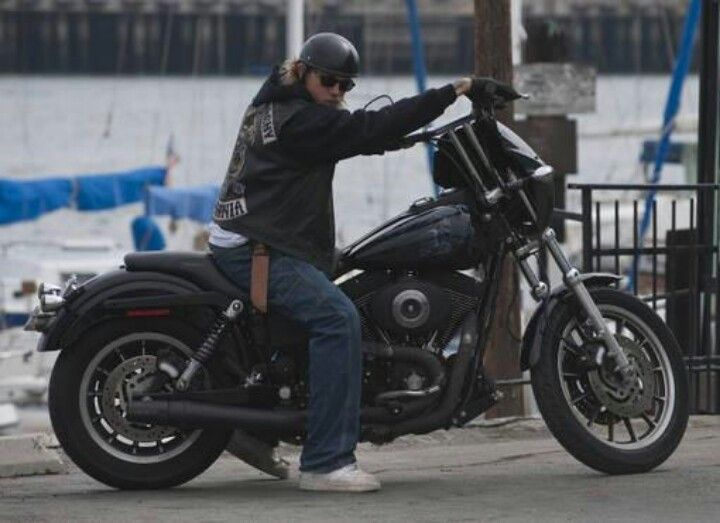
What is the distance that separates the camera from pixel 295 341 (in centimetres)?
725

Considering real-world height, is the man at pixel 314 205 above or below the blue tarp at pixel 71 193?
above

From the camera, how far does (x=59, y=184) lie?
33.7 metres

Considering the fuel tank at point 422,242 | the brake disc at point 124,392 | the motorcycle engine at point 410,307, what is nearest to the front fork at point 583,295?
the fuel tank at point 422,242

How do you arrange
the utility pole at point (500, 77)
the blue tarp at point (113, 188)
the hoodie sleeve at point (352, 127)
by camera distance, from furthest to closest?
the blue tarp at point (113, 188) < the utility pole at point (500, 77) < the hoodie sleeve at point (352, 127)

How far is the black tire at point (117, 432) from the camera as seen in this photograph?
7.20 m

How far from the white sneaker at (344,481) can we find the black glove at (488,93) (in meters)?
1.25

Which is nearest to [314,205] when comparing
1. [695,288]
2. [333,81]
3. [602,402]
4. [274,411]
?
[333,81]

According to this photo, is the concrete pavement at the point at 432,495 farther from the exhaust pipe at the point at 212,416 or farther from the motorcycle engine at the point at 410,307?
the motorcycle engine at the point at 410,307

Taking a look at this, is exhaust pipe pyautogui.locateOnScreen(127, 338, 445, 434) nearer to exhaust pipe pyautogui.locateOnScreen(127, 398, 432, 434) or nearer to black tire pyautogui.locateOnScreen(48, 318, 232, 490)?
exhaust pipe pyautogui.locateOnScreen(127, 398, 432, 434)

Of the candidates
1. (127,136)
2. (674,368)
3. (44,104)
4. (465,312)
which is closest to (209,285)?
(465,312)

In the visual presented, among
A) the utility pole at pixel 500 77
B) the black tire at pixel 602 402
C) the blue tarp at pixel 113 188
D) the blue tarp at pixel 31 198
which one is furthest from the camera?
the blue tarp at pixel 113 188

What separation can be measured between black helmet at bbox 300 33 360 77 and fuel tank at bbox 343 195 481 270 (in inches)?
20.3

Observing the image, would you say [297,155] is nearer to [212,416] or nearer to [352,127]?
[352,127]

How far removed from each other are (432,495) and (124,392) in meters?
1.05
